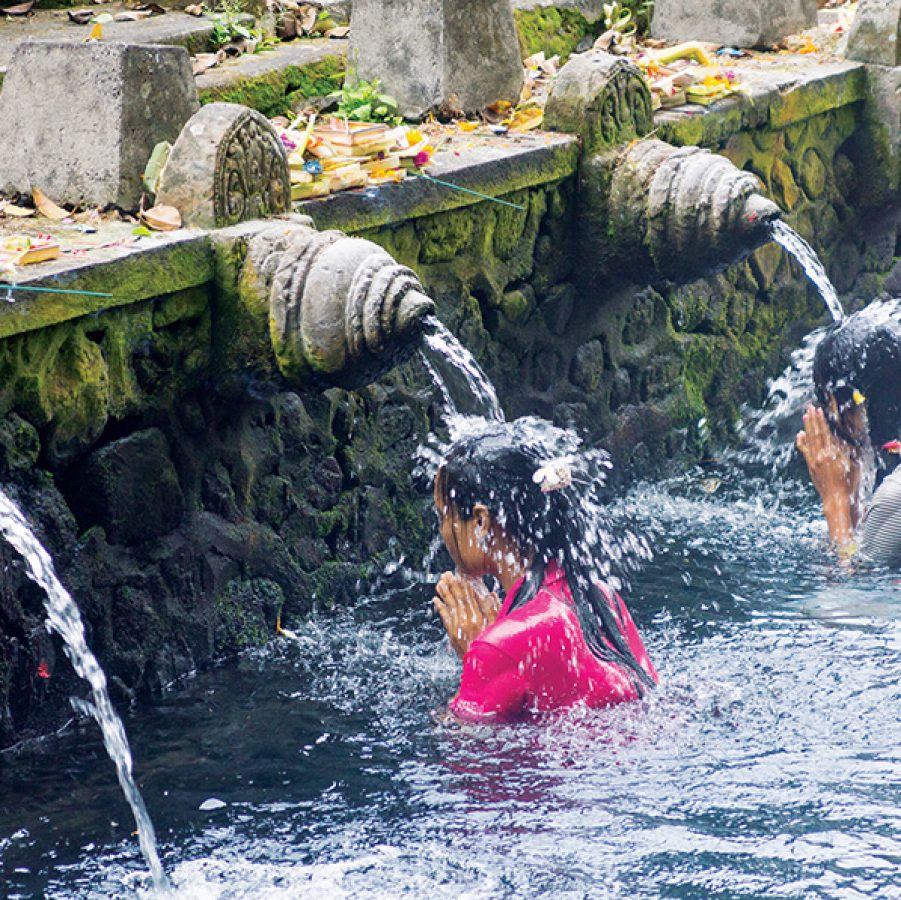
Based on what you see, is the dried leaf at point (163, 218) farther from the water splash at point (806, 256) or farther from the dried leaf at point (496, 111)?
the water splash at point (806, 256)

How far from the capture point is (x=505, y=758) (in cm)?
433

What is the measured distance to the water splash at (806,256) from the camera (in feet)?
23.3

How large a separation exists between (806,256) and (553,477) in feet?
12.2

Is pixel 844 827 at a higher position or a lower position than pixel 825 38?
lower

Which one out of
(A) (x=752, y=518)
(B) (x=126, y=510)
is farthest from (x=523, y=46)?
(B) (x=126, y=510)


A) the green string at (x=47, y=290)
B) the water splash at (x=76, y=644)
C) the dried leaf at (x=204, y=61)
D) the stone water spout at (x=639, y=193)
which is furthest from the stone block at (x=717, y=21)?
the water splash at (x=76, y=644)

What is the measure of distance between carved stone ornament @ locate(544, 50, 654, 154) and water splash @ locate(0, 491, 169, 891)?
3212 millimetres

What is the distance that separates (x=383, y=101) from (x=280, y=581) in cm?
228

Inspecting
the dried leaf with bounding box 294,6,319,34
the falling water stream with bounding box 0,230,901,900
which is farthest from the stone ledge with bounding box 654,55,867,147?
the falling water stream with bounding box 0,230,901,900

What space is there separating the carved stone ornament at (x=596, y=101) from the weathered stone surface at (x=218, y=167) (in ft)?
6.43

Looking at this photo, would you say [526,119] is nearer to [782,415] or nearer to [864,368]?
[864,368]

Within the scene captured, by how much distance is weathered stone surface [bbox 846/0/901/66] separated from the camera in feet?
29.1

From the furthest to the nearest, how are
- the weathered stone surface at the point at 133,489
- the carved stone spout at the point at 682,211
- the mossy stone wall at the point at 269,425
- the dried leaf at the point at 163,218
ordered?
1. the carved stone spout at the point at 682,211
2. the dried leaf at the point at 163,218
3. the weathered stone surface at the point at 133,489
4. the mossy stone wall at the point at 269,425

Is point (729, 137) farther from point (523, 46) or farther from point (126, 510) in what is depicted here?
point (126, 510)
